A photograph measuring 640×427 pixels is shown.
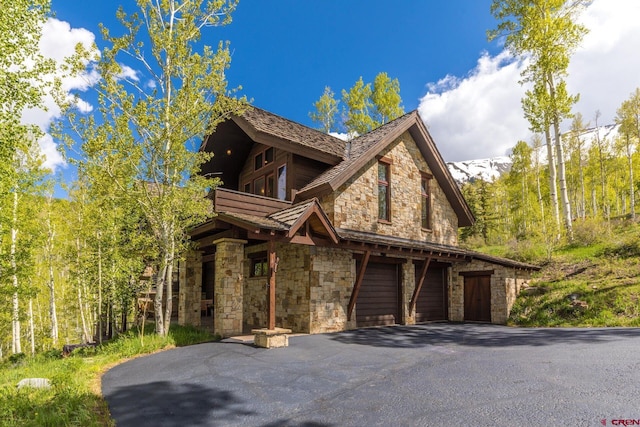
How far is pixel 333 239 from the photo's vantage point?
10.4 metres

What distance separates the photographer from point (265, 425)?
14.1ft

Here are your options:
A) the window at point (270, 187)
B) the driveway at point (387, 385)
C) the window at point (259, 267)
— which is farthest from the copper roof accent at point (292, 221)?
the window at point (270, 187)

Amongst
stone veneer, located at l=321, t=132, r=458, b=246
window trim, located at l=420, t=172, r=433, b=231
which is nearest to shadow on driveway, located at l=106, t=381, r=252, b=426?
stone veneer, located at l=321, t=132, r=458, b=246

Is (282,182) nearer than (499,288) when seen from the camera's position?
Yes

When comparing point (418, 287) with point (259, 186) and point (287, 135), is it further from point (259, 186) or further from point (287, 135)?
point (259, 186)

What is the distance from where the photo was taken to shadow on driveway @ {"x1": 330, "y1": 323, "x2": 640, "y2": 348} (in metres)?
8.53

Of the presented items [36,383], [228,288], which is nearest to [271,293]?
[228,288]

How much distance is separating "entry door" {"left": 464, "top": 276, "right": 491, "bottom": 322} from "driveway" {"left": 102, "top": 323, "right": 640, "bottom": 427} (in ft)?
18.8

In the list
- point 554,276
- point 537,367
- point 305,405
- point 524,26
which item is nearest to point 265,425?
point 305,405

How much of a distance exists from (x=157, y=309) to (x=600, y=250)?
716 inches

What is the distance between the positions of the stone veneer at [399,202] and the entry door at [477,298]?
2242 millimetres

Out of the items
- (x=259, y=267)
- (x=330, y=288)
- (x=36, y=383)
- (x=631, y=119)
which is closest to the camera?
(x=36, y=383)

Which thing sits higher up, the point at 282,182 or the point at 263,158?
the point at 263,158

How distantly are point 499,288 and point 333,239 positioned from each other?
25.7 feet
